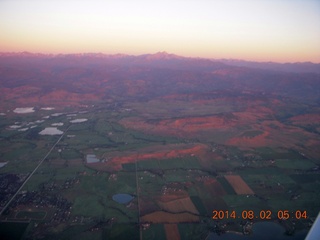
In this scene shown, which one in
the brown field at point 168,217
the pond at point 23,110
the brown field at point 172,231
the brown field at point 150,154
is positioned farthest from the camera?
the pond at point 23,110

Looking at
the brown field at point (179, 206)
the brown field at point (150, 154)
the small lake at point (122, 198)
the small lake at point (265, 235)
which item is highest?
the small lake at point (265, 235)

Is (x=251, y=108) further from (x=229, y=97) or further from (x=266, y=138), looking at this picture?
(x=266, y=138)

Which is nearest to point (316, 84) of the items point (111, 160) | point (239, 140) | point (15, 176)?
point (239, 140)

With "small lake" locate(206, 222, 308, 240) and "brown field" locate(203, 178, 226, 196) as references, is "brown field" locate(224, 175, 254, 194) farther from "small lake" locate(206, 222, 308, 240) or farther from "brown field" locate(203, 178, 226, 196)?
"small lake" locate(206, 222, 308, 240)

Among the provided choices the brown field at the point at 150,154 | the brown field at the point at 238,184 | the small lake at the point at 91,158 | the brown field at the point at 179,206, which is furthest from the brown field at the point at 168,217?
the small lake at the point at 91,158

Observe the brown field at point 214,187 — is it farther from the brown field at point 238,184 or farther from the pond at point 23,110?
the pond at point 23,110

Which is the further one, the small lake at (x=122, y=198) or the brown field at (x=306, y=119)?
the brown field at (x=306, y=119)

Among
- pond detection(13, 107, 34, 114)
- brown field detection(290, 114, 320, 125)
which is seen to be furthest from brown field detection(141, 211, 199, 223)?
pond detection(13, 107, 34, 114)
